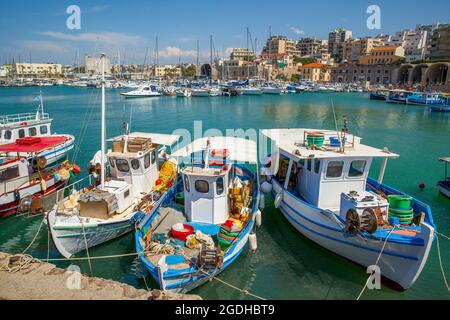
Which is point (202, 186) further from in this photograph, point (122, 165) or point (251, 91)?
point (251, 91)

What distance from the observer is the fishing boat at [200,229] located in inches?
349

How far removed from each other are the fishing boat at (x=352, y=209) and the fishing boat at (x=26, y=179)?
37.6ft

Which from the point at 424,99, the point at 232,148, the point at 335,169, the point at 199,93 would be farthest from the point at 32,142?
the point at 424,99

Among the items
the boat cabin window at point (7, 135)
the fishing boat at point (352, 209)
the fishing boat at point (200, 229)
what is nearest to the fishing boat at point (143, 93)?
the boat cabin window at point (7, 135)

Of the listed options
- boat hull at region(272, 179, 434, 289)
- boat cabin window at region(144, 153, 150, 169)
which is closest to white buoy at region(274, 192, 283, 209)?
boat hull at region(272, 179, 434, 289)

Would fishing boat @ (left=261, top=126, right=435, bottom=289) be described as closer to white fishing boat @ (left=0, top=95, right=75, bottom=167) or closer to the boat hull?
the boat hull

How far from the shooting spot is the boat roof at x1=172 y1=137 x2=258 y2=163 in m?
13.9

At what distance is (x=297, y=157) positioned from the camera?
11.9 meters

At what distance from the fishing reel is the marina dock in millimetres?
5358

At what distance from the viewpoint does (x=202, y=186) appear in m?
11.0

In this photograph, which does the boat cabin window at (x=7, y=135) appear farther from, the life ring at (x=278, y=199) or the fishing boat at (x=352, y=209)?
the life ring at (x=278, y=199)

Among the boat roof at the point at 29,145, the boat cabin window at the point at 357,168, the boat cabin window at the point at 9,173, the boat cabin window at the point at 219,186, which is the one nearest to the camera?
the boat cabin window at the point at 219,186

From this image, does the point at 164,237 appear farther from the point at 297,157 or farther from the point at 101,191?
the point at 297,157
